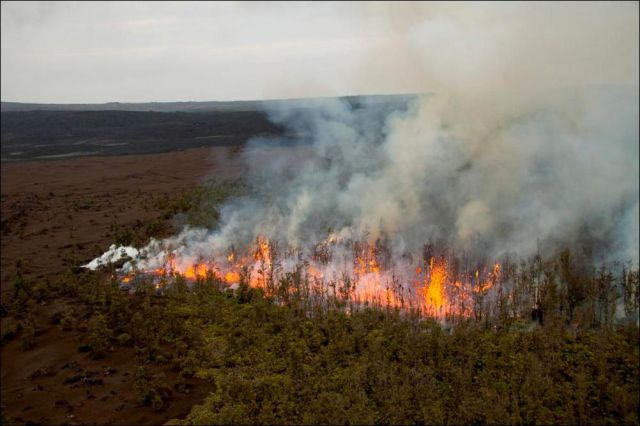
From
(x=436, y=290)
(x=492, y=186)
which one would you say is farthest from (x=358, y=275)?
(x=492, y=186)

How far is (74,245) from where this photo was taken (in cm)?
1972

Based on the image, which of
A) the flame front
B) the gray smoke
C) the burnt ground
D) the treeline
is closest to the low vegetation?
the treeline

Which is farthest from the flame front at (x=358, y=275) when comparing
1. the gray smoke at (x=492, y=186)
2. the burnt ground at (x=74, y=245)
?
the burnt ground at (x=74, y=245)

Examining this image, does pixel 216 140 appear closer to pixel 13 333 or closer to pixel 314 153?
pixel 314 153

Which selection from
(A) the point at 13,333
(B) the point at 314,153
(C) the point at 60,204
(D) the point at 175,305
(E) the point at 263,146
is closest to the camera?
(A) the point at 13,333

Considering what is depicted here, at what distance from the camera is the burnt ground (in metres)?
9.17

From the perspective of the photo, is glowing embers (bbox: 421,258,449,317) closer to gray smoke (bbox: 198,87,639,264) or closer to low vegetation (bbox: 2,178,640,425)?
low vegetation (bbox: 2,178,640,425)

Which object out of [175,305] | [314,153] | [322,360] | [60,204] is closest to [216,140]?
[314,153]

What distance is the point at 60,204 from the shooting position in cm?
2920

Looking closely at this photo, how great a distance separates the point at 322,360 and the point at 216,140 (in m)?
55.1

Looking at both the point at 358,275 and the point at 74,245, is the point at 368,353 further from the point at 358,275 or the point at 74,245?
the point at 74,245

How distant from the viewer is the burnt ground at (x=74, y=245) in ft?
30.1

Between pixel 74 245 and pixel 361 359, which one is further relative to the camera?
pixel 74 245

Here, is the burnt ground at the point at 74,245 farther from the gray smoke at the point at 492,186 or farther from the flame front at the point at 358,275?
the gray smoke at the point at 492,186
